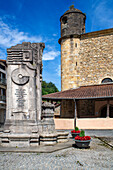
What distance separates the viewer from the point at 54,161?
5.38 meters

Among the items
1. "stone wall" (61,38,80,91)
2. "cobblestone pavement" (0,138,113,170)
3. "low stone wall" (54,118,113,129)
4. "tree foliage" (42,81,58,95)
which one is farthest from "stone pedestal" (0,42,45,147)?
"tree foliage" (42,81,58,95)

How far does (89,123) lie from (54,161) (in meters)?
9.77

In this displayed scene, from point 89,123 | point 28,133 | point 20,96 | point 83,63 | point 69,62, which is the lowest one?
point 89,123

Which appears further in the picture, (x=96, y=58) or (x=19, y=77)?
(x=96, y=58)

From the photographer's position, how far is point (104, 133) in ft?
44.6

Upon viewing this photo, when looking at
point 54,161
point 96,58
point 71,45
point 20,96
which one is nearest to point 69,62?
point 71,45

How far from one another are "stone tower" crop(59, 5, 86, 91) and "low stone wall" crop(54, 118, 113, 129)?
631cm

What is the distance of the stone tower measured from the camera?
2097 centimetres

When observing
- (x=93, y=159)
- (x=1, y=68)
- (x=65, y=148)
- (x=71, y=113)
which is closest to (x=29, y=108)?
(x=65, y=148)

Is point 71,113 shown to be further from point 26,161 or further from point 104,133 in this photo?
point 26,161

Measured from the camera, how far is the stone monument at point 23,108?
7232 millimetres

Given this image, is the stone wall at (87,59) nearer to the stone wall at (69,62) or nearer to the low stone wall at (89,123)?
the stone wall at (69,62)

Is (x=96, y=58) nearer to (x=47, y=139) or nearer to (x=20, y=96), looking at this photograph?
(x=20, y=96)

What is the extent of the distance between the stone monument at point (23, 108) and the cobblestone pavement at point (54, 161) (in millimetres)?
1125
